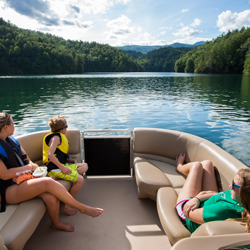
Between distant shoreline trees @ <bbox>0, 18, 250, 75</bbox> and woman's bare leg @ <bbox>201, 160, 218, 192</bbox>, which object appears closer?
woman's bare leg @ <bbox>201, 160, 218, 192</bbox>

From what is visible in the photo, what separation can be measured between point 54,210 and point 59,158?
71 cm

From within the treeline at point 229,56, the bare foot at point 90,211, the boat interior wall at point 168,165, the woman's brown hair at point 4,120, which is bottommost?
the bare foot at point 90,211

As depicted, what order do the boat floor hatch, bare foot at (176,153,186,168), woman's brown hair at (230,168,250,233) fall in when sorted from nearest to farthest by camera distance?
1. woman's brown hair at (230,168,250,233)
2. bare foot at (176,153,186,168)
3. the boat floor hatch

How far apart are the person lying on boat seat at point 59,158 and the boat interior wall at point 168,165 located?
0.82m

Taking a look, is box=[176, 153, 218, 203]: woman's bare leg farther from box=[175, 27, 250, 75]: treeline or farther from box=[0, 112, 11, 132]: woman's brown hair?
box=[175, 27, 250, 75]: treeline

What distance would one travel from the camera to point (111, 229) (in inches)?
86.4

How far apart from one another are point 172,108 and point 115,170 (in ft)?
30.7

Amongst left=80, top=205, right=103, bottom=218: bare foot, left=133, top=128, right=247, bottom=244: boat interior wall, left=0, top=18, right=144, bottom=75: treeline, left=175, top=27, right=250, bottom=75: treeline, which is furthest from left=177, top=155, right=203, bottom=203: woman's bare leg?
left=0, top=18, right=144, bottom=75: treeline

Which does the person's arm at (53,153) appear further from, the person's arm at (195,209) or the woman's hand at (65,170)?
the person's arm at (195,209)

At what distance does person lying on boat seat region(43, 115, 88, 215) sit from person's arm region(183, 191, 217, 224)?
1363mm

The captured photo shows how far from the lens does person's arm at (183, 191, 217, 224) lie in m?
1.62

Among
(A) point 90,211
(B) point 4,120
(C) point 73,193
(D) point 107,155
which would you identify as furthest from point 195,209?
(B) point 4,120

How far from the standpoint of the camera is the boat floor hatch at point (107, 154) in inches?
126

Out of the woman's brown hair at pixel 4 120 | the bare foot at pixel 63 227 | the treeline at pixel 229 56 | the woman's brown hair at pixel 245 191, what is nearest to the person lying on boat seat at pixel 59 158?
the bare foot at pixel 63 227
